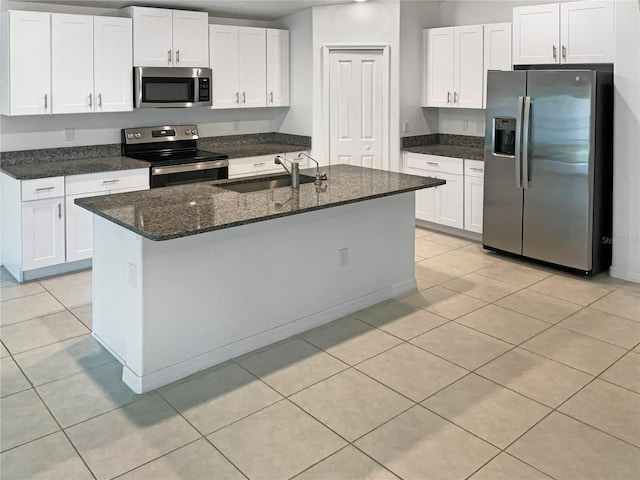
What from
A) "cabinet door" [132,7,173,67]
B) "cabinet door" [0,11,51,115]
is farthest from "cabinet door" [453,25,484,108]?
"cabinet door" [0,11,51,115]

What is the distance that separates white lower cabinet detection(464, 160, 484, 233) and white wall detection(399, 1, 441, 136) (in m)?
0.98

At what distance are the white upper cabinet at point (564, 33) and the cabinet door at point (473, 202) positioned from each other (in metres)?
1.18

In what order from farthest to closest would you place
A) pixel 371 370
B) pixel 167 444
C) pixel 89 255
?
pixel 89 255 → pixel 371 370 → pixel 167 444

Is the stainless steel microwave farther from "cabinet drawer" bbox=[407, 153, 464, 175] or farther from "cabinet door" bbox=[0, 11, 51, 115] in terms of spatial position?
"cabinet drawer" bbox=[407, 153, 464, 175]

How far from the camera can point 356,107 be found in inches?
248

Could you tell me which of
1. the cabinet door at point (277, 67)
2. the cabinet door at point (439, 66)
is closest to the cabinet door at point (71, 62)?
the cabinet door at point (277, 67)

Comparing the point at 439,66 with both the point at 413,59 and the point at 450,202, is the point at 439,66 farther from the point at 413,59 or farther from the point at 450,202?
the point at 450,202

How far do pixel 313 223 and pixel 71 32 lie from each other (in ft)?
9.30

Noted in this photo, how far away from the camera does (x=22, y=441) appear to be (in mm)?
2590

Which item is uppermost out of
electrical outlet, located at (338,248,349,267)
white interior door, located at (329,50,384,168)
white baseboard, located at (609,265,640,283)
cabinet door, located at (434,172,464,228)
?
white interior door, located at (329,50,384,168)

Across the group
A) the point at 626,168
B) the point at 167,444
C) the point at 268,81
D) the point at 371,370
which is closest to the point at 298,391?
the point at 371,370

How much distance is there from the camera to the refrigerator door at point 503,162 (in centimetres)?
498

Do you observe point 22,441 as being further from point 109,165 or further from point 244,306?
point 109,165

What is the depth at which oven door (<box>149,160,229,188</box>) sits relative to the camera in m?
5.20
